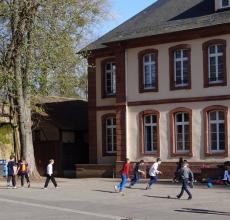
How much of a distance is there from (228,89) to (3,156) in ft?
55.9

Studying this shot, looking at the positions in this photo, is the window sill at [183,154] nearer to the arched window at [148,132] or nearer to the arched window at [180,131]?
the arched window at [180,131]

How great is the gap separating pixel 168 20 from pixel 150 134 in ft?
21.6

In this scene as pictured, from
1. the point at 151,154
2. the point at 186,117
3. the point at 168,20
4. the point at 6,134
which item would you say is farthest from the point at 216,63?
the point at 6,134

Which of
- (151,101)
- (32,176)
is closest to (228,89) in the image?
(151,101)

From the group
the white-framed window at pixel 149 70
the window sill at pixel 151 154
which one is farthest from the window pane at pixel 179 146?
the white-framed window at pixel 149 70

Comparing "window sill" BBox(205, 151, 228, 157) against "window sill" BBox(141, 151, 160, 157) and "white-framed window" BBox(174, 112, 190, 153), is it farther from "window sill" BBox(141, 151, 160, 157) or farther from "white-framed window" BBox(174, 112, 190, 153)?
"window sill" BBox(141, 151, 160, 157)

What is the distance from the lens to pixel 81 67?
34.7 m

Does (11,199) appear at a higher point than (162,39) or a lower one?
lower

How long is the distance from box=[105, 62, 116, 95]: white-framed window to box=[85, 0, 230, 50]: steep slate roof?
1.32 m

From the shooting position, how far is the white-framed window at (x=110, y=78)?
126 feet

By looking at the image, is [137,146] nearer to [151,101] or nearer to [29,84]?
[151,101]

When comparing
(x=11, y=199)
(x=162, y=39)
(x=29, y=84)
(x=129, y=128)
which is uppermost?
(x=162, y=39)

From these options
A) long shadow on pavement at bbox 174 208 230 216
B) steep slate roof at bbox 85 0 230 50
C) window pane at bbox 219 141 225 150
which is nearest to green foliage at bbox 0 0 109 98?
steep slate roof at bbox 85 0 230 50

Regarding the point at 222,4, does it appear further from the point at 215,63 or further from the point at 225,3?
the point at 215,63
